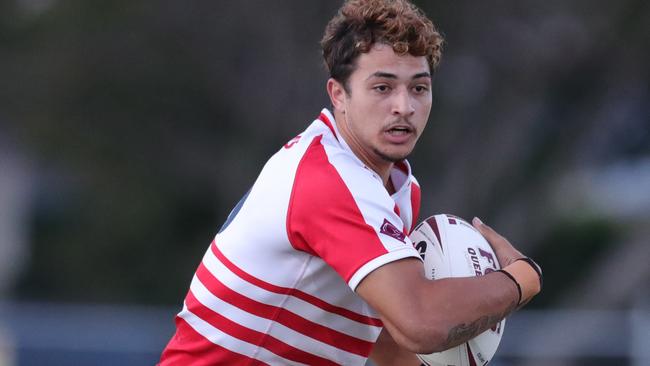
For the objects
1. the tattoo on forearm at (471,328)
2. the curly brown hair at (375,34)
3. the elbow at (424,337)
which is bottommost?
Answer: the elbow at (424,337)

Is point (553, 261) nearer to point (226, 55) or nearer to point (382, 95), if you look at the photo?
point (226, 55)

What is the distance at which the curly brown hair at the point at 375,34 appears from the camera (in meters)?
4.81

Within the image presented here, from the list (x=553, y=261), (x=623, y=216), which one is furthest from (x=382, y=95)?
(x=623, y=216)

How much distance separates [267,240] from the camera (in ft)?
15.3

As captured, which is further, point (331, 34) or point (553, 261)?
point (553, 261)

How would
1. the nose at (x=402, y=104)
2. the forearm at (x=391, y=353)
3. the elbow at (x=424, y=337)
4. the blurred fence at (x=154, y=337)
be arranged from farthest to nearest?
the blurred fence at (x=154, y=337) → the forearm at (x=391, y=353) → the nose at (x=402, y=104) → the elbow at (x=424, y=337)

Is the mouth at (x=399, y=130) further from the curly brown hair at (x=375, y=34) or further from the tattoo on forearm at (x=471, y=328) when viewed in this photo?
the tattoo on forearm at (x=471, y=328)

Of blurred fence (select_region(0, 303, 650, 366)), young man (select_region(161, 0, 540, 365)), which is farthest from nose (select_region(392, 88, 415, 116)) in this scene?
blurred fence (select_region(0, 303, 650, 366))

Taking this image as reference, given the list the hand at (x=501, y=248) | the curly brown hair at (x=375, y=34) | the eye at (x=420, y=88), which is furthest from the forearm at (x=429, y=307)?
the curly brown hair at (x=375, y=34)

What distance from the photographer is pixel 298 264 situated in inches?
184

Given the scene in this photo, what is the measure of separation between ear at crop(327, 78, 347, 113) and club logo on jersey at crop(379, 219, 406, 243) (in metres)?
0.67

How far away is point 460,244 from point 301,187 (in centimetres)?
79

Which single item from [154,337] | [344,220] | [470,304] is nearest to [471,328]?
[470,304]

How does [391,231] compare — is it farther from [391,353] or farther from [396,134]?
[391,353]
